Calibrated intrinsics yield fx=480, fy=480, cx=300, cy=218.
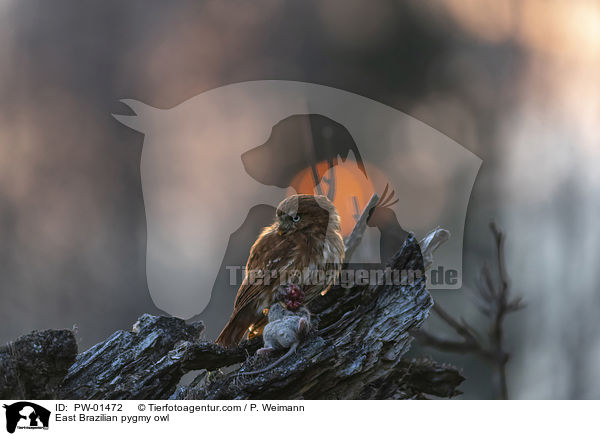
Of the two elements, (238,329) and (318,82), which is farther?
(318,82)

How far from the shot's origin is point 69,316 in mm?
1421

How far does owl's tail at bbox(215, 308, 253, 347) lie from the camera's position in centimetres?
134

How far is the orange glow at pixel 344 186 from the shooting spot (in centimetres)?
138

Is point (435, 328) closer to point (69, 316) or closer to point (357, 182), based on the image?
point (357, 182)

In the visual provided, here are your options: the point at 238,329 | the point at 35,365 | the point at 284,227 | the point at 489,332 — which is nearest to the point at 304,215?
the point at 284,227

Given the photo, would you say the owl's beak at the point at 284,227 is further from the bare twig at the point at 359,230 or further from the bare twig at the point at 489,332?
the bare twig at the point at 489,332

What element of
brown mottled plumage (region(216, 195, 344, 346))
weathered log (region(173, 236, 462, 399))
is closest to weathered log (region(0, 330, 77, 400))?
weathered log (region(173, 236, 462, 399))

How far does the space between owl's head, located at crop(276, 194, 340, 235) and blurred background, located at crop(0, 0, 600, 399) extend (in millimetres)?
388

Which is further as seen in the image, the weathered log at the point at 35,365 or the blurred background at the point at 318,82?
the blurred background at the point at 318,82

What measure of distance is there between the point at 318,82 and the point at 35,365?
115 cm

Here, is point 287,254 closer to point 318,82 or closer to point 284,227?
point 284,227

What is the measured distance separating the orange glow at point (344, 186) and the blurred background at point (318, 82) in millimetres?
256

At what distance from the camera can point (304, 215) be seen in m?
1.34

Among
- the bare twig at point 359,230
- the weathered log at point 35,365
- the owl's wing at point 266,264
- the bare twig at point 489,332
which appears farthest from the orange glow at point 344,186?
the weathered log at point 35,365
